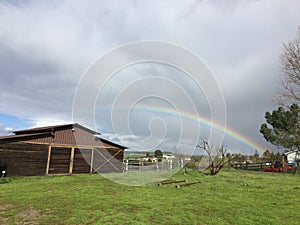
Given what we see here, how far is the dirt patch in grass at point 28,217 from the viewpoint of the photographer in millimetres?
4709

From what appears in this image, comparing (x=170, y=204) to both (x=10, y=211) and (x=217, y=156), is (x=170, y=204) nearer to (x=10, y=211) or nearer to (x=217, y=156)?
(x=10, y=211)

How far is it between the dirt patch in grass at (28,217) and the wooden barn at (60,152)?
29.8ft

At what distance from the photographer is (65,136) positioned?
53.1 feet

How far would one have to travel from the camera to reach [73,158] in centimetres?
1627

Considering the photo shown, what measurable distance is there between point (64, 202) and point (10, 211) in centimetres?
152

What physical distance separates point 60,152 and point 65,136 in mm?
1253

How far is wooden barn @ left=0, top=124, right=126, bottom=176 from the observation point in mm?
13197

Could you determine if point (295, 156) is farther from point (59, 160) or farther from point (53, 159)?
point (53, 159)

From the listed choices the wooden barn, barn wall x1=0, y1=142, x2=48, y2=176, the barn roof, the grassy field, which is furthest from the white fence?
the grassy field

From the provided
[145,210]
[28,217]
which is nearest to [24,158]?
[28,217]

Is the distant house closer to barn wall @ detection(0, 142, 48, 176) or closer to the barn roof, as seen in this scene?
the barn roof

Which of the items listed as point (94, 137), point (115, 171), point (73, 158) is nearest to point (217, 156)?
point (115, 171)

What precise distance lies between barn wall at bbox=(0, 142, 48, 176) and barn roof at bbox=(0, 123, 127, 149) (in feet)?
1.50

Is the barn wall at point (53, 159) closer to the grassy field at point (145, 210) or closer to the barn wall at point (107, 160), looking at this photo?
the barn wall at point (107, 160)
